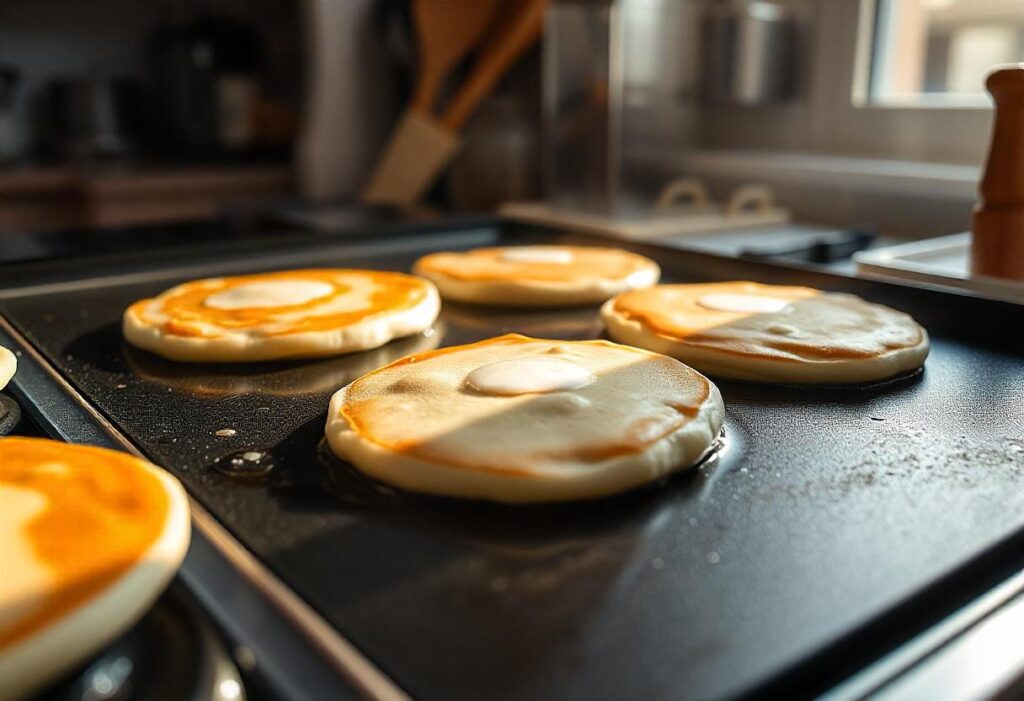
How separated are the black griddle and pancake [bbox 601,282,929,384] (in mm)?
20

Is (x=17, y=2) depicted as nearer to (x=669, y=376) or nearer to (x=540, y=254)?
(x=540, y=254)

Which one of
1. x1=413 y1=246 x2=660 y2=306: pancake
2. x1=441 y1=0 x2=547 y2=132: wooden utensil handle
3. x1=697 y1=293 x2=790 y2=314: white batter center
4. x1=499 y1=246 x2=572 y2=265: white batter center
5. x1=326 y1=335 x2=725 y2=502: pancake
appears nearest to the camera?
x1=326 y1=335 x2=725 y2=502: pancake

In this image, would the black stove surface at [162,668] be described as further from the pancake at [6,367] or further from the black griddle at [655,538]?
the pancake at [6,367]

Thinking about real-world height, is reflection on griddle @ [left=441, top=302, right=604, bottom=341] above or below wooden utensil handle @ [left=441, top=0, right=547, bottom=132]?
below

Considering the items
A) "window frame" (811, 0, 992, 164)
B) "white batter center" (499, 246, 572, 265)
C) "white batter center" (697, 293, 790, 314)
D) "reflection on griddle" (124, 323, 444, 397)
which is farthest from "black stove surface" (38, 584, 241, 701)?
"window frame" (811, 0, 992, 164)

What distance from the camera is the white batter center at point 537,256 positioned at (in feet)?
4.03

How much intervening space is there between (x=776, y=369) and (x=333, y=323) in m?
0.43

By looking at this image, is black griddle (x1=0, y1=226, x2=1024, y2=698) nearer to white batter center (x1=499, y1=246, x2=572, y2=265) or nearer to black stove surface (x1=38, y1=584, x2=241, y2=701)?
black stove surface (x1=38, y1=584, x2=241, y2=701)

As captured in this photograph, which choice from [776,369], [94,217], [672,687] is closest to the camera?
[672,687]

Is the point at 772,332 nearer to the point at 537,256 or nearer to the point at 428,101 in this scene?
the point at 537,256

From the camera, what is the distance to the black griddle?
1.47 ft

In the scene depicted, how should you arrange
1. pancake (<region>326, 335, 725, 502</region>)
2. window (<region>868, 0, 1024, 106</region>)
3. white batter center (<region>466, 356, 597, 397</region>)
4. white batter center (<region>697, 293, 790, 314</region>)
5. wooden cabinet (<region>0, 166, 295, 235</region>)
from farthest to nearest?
wooden cabinet (<region>0, 166, 295, 235</region>)
window (<region>868, 0, 1024, 106</region>)
white batter center (<region>697, 293, 790, 314</region>)
white batter center (<region>466, 356, 597, 397</region>)
pancake (<region>326, 335, 725, 502</region>)

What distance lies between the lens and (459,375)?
0.77 meters

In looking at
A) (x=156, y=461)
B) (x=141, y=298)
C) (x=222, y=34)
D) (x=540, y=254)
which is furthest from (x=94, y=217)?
(x=156, y=461)
